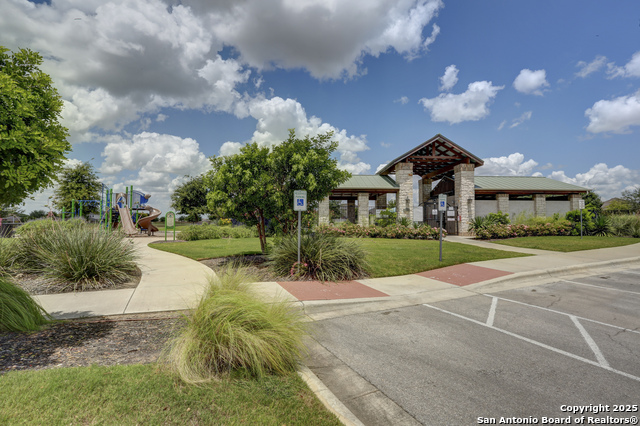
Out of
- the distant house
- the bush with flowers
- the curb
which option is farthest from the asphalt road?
the distant house

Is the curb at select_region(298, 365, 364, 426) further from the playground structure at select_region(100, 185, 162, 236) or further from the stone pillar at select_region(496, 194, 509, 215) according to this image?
the stone pillar at select_region(496, 194, 509, 215)

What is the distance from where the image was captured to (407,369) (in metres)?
3.70

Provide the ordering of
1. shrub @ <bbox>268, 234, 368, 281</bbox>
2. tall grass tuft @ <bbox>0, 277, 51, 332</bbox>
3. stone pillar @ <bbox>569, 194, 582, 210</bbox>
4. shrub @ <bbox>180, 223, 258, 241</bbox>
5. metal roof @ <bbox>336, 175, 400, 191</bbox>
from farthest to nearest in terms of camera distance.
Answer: stone pillar @ <bbox>569, 194, 582, 210</bbox> < metal roof @ <bbox>336, 175, 400, 191</bbox> < shrub @ <bbox>180, 223, 258, 241</bbox> < shrub @ <bbox>268, 234, 368, 281</bbox> < tall grass tuft @ <bbox>0, 277, 51, 332</bbox>

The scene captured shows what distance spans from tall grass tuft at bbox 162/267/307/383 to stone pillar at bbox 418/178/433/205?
97.2 ft

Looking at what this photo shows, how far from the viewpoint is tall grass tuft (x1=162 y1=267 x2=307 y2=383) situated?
3.24 m

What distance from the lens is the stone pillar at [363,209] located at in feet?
83.6

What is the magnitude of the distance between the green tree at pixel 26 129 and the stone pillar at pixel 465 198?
26232 mm

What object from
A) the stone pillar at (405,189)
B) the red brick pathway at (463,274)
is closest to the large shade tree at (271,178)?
the red brick pathway at (463,274)

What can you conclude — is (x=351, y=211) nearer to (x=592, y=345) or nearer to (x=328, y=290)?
(x=328, y=290)

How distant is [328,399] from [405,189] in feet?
79.7

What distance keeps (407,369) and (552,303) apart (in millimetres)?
4889

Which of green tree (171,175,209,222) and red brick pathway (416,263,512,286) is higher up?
green tree (171,175,209,222)

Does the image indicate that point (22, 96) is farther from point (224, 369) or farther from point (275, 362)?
point (275, 362)

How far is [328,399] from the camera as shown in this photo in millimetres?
2979
